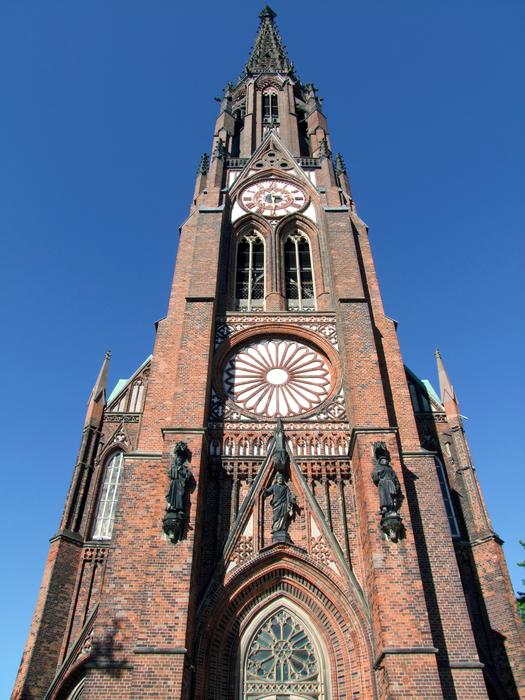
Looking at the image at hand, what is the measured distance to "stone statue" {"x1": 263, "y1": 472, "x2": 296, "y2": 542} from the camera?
13875mm

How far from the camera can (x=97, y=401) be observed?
63.1 ft

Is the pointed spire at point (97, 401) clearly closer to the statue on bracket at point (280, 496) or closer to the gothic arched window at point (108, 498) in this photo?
the gothic arched window at point (108, 498)

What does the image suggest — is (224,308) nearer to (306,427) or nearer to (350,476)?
(306,427)

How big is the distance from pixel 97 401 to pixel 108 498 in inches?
128

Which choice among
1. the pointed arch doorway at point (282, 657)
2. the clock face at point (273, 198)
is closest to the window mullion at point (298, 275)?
the clock face at point (273, 198)

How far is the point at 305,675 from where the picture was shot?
41.1 feet

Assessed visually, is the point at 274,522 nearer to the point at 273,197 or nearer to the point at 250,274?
the point at 250,274

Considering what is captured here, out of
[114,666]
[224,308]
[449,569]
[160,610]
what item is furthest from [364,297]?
[114,666]

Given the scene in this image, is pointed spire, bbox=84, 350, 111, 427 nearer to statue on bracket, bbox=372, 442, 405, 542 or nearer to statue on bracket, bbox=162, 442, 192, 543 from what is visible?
statue on bracket, bbox=162, 442, 192, 543

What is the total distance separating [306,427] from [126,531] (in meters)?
5.29

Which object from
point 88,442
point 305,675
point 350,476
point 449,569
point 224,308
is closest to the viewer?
point 305,675

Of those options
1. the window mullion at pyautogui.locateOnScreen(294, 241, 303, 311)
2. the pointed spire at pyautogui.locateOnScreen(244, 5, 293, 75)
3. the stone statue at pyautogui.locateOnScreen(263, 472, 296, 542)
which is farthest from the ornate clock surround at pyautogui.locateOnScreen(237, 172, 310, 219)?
the pointed spire at pyautogui.locateOnScreen(244, 5, 293, 75)

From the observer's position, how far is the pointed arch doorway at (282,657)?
12.3 meters

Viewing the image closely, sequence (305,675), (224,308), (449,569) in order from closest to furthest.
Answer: (305,675)
(449,569)
(224,308)
